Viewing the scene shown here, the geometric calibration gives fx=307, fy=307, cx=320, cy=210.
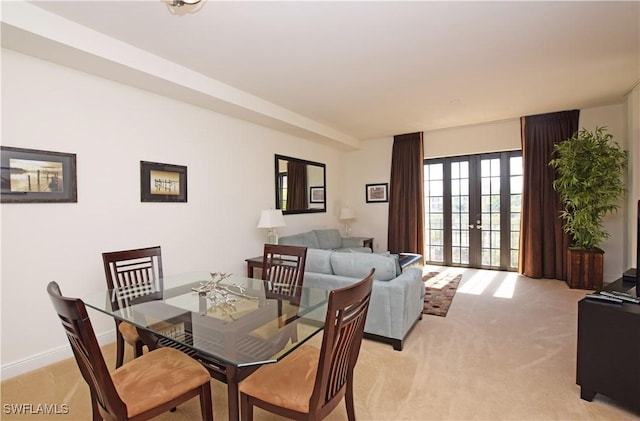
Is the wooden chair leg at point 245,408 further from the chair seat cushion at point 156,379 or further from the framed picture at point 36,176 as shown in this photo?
the framed picture at point 36,176

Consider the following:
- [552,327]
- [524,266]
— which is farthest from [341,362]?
[524,266]

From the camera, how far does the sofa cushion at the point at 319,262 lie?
3197mm

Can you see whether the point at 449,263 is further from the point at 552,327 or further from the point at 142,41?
the point at 142,41

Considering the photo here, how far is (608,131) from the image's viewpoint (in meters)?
4.73

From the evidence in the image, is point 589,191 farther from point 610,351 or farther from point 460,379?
point 460,379

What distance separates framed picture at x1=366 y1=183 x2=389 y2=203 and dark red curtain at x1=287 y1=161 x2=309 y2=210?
1.73 m

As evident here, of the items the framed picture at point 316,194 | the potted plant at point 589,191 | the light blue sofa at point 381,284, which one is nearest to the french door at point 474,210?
the potted plant at point 589,191

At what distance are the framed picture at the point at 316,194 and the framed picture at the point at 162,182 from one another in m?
2.73

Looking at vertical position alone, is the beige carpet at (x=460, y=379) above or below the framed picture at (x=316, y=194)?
below

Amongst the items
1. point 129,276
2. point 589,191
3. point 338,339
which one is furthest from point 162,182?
point 589,191

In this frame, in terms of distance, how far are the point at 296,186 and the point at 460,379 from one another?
3.93 metres

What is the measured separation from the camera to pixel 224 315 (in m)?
1.94

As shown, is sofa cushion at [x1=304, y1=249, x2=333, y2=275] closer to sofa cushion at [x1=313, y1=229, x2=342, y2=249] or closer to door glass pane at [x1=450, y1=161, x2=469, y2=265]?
sofa cushion at [x1=313, y1=229, x2=342, y2=249]

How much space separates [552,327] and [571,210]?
265 cm
